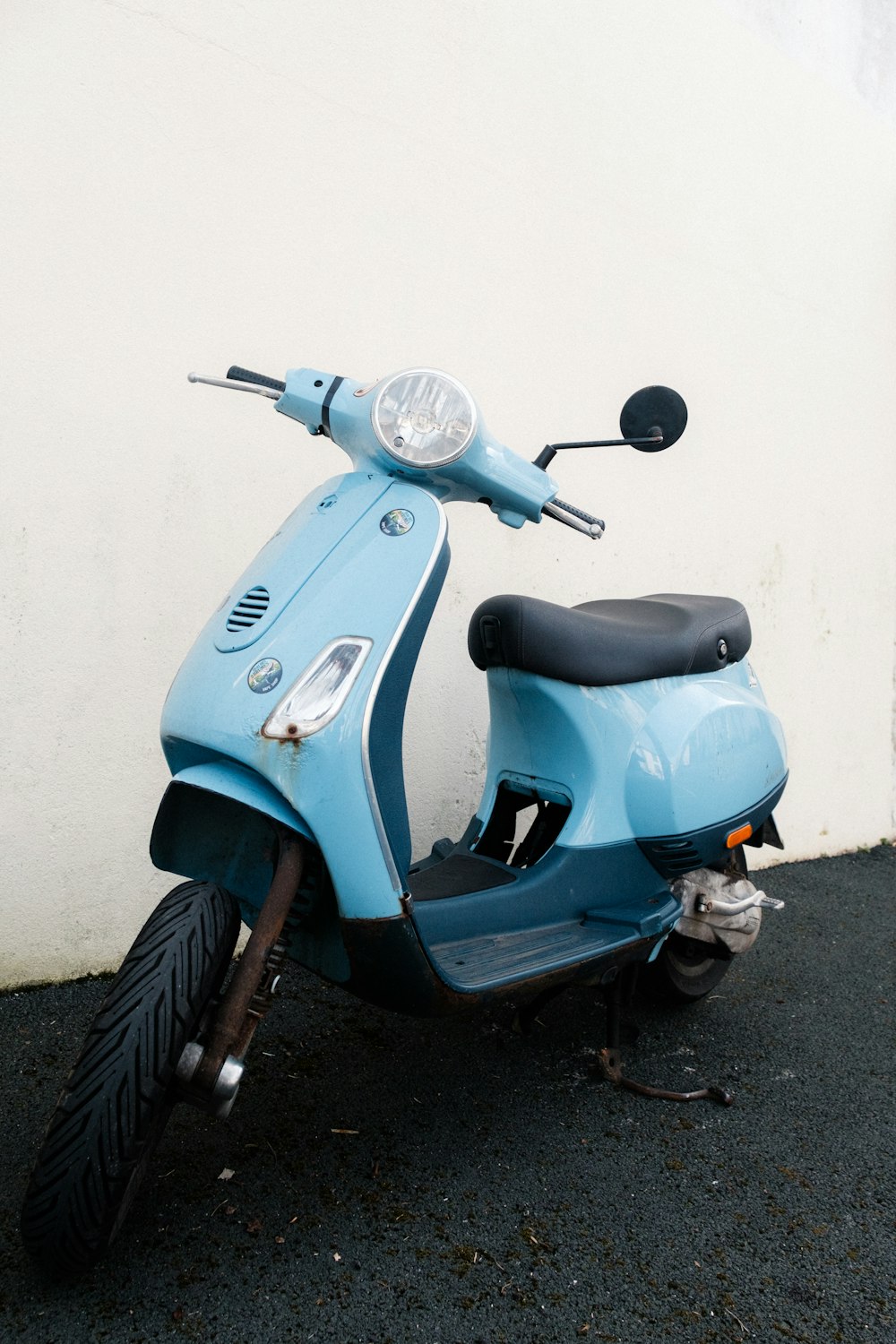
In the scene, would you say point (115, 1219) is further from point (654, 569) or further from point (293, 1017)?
point (654, 569)

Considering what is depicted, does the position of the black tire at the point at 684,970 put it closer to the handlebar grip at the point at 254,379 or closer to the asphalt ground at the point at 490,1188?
the asphalt ground at the point at 490,1188

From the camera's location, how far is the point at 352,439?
162cm

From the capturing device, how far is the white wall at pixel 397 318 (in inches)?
82.7

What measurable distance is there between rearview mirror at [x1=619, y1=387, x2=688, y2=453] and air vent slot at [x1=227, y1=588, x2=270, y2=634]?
0.78 meters

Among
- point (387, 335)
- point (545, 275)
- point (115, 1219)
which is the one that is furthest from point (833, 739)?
point (115, 1219)

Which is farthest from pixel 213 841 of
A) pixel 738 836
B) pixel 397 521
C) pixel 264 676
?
pixel 738 836

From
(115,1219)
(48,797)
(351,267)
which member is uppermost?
(351,267)

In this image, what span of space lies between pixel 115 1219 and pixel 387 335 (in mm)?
2095

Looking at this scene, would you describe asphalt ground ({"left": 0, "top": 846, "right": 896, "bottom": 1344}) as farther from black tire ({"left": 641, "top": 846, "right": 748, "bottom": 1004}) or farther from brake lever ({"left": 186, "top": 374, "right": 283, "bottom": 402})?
brake lever ({"left": 186, "top": 374, "right": 283, "bottom": 402})

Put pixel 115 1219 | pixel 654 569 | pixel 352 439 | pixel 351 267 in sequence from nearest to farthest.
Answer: pixel 115 1219 < pixel 352 439 < pixel 351 267 < pixel 654 569

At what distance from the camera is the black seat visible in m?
1.84

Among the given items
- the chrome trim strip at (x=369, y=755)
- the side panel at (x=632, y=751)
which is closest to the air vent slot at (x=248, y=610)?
the chrome trim strip at (x=369, y=755)

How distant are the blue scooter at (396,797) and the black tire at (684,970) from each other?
10 mm

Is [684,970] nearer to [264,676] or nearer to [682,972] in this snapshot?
[682,972]
